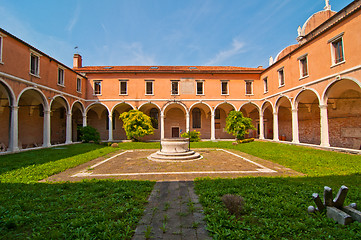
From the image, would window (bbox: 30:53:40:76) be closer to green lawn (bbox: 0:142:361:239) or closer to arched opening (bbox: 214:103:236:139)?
green lawn (bbox: 0:142:361:239)

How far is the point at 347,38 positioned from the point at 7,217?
16.4 meters

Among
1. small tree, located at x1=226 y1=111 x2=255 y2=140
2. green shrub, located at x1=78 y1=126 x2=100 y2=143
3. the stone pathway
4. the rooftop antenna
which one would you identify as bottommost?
the stone pathway

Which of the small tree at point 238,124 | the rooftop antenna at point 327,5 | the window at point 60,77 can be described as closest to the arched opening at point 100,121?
the window at point 60,77

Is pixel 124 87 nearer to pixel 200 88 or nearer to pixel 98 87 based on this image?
pixel 98 87

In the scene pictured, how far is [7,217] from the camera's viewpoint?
3.04 m

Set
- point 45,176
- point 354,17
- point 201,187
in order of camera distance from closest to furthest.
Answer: point 201,187 < point 45,176 < point 354,17

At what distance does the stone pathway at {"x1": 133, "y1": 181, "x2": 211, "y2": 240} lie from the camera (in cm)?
260

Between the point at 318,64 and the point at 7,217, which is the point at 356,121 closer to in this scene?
the point at 318,64

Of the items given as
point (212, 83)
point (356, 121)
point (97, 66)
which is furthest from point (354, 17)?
point (97, 66)

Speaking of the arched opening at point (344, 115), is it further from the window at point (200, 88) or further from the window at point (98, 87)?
the window at point (98, 87)

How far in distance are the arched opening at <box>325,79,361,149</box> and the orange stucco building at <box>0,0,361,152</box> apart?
0.07 meters

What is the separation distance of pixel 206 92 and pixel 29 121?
1884 cm

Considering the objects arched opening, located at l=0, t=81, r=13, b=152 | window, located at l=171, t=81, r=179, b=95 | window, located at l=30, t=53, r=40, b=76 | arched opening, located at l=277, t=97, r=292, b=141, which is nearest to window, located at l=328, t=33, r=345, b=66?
arched opening, located at l=277, t=97, r=292, b=141

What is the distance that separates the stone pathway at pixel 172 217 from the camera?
2598mm
